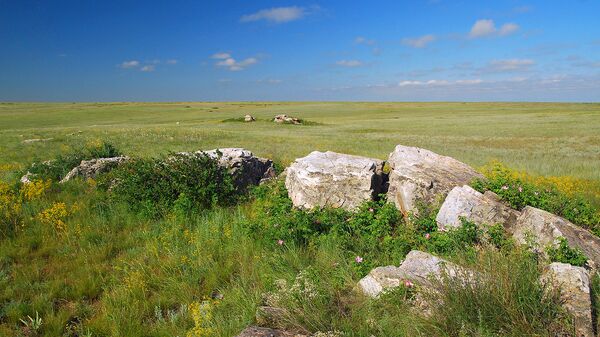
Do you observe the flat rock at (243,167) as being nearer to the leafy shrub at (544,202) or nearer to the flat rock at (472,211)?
the flat rock at (472,211)

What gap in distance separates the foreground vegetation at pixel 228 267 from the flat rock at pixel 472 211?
0.29 m

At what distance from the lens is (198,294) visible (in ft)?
16.2

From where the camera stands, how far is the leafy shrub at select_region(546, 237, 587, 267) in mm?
4305

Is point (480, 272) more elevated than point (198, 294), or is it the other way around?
point (480, 272)

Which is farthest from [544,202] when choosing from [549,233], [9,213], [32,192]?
[32,192]

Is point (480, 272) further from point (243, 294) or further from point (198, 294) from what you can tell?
point (198, 294)

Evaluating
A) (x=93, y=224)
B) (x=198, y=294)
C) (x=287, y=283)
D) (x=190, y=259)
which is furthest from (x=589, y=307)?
(x=93, y=224)

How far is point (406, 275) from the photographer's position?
4070mm

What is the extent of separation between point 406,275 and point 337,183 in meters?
3.38

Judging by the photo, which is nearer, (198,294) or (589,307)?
(589,307)

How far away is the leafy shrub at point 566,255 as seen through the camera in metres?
4.30

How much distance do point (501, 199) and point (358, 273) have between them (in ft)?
10.5

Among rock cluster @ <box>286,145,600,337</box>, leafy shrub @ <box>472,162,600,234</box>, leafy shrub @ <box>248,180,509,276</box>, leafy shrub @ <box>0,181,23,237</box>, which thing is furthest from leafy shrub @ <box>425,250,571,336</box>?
leafy shrub @ <box>0,181,23,237</box>

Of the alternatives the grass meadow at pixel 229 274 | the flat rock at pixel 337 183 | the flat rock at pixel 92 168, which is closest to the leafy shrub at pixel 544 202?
the grass meadow at pixel 229 274
